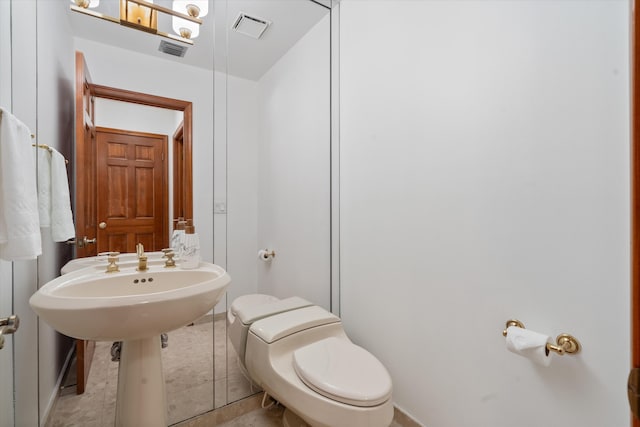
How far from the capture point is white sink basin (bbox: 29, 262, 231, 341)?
2.70ft

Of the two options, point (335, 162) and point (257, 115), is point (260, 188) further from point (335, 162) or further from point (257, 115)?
point (335, 162)

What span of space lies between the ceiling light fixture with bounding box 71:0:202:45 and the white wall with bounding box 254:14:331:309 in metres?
0.41

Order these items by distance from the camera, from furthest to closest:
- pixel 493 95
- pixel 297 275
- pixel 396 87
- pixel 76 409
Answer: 1. pixel 297 275
2. pixel 396 87
3. pixel 76 409
4. pixel 493 95

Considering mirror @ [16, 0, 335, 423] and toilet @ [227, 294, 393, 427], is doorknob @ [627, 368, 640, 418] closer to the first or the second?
toilet @ [227, 294, 393, 427]

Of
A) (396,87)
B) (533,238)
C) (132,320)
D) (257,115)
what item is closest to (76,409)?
(132,320)

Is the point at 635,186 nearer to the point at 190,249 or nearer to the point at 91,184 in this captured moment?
the point at 190,249

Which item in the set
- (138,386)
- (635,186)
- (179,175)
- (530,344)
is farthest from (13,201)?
(530,344)

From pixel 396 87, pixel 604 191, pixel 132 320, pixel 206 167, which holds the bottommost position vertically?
pixel 132 320

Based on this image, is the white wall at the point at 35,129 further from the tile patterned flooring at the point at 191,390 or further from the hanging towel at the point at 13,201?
the hanging towel at the point at 13,201

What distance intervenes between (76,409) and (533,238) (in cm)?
192

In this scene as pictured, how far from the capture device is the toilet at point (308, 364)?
1.08 m

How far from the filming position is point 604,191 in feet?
2.84

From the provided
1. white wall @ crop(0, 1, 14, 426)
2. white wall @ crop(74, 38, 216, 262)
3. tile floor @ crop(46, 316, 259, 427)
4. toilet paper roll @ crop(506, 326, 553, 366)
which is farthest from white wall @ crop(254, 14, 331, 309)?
toilet paper roll @ crop(506, 326, 553, 366)

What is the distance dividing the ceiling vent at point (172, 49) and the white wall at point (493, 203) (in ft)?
3.16
